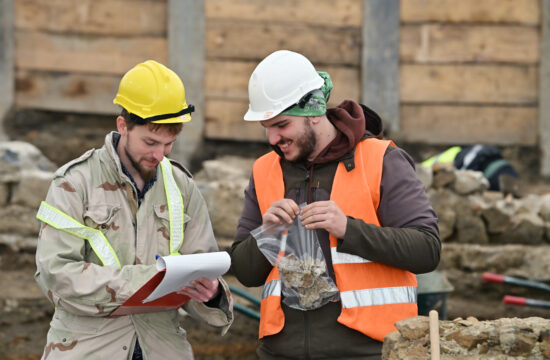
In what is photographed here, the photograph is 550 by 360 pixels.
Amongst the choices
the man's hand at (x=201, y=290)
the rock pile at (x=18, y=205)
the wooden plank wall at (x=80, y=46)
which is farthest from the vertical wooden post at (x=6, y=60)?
the man's hand at (x=201, y=290)

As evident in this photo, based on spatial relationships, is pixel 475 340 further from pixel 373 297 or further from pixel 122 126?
pixel 122 126

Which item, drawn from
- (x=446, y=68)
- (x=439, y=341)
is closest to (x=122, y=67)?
(x=446, y=68)

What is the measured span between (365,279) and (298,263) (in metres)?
0.29

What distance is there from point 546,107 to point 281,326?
216 inches

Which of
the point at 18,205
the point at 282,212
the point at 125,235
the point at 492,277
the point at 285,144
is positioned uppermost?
the point at 285,144

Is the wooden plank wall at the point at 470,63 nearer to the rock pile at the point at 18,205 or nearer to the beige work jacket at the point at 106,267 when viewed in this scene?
the rock pile at the point at 18,205

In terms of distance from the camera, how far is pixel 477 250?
6645 millimetres

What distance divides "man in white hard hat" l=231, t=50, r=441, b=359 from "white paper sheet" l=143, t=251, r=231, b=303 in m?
0.33

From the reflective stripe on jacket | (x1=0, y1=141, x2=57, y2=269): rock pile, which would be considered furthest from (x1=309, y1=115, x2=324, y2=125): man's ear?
(x1=0, y1=141, x2=57, y2=269): rock pile

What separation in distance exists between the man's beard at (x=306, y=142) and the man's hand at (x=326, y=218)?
27 cm

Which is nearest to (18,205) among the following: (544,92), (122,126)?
(122,126)

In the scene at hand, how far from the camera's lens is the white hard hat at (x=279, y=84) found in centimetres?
320

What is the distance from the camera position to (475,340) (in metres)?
2.62

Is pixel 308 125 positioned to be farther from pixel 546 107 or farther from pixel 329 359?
pixel 546 107
